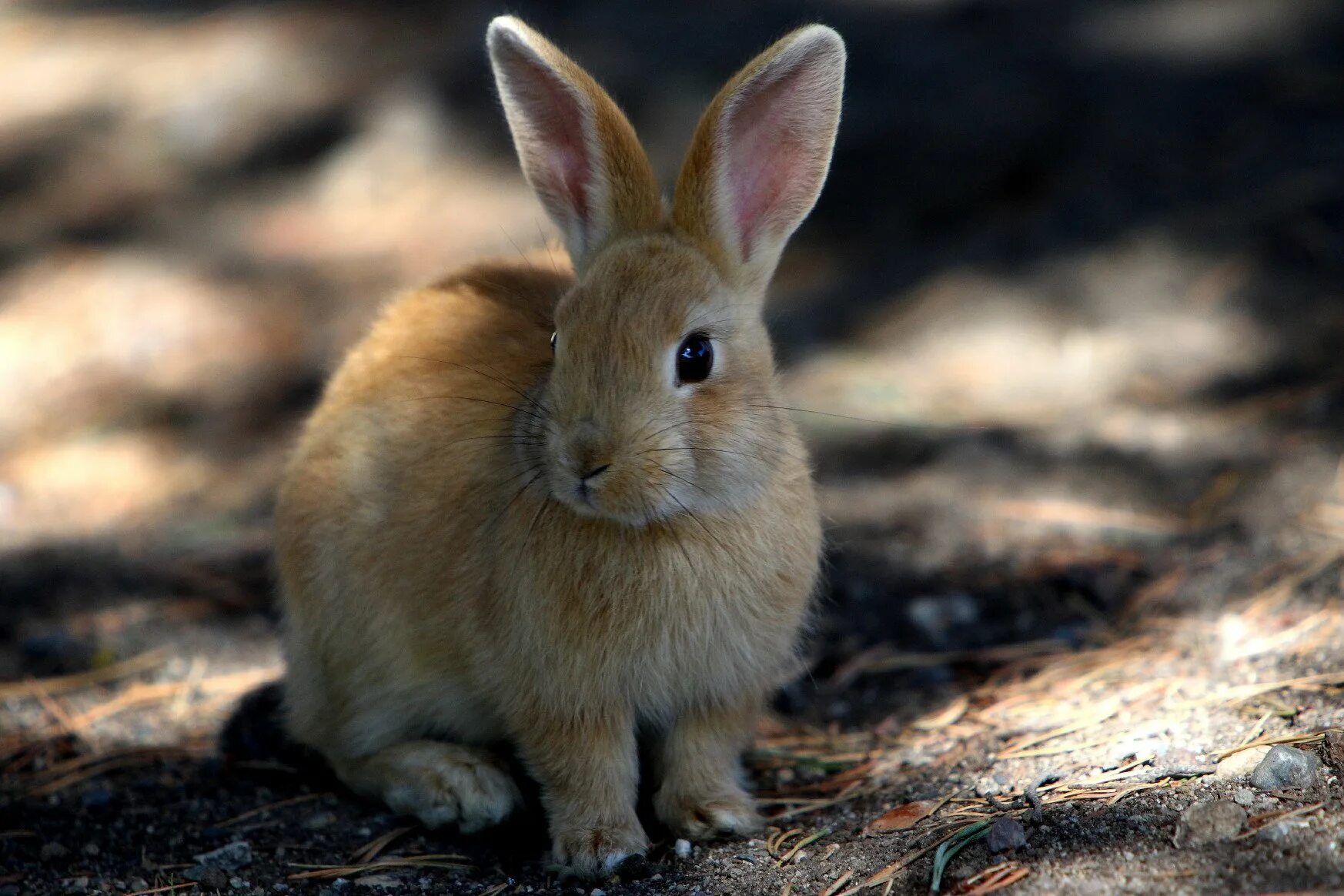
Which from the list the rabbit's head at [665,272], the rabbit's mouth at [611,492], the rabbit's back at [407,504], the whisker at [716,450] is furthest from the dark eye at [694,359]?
the rabbit's back at [407,504]

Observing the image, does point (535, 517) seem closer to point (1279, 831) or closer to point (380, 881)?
point (380, 881)

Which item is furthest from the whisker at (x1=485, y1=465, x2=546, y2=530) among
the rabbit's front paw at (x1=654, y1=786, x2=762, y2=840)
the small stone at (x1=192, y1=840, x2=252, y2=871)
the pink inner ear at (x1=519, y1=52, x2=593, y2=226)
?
the small stone at (x1=192, y1=840, x2=252, y2=871)

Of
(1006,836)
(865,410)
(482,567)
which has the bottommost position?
(1006,836)

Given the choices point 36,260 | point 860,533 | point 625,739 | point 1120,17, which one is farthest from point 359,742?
point 1120,17

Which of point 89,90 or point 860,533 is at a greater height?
point 89,90

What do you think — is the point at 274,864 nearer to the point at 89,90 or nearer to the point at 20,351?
the point at 20,351

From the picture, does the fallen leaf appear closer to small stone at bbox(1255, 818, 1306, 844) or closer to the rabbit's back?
small stone at bbox(1255, 818, 1306, 844)

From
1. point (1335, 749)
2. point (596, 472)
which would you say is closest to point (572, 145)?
point (596, 472)

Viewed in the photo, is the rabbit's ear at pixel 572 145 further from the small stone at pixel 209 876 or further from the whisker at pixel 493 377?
the small stone at pixel 209 876
